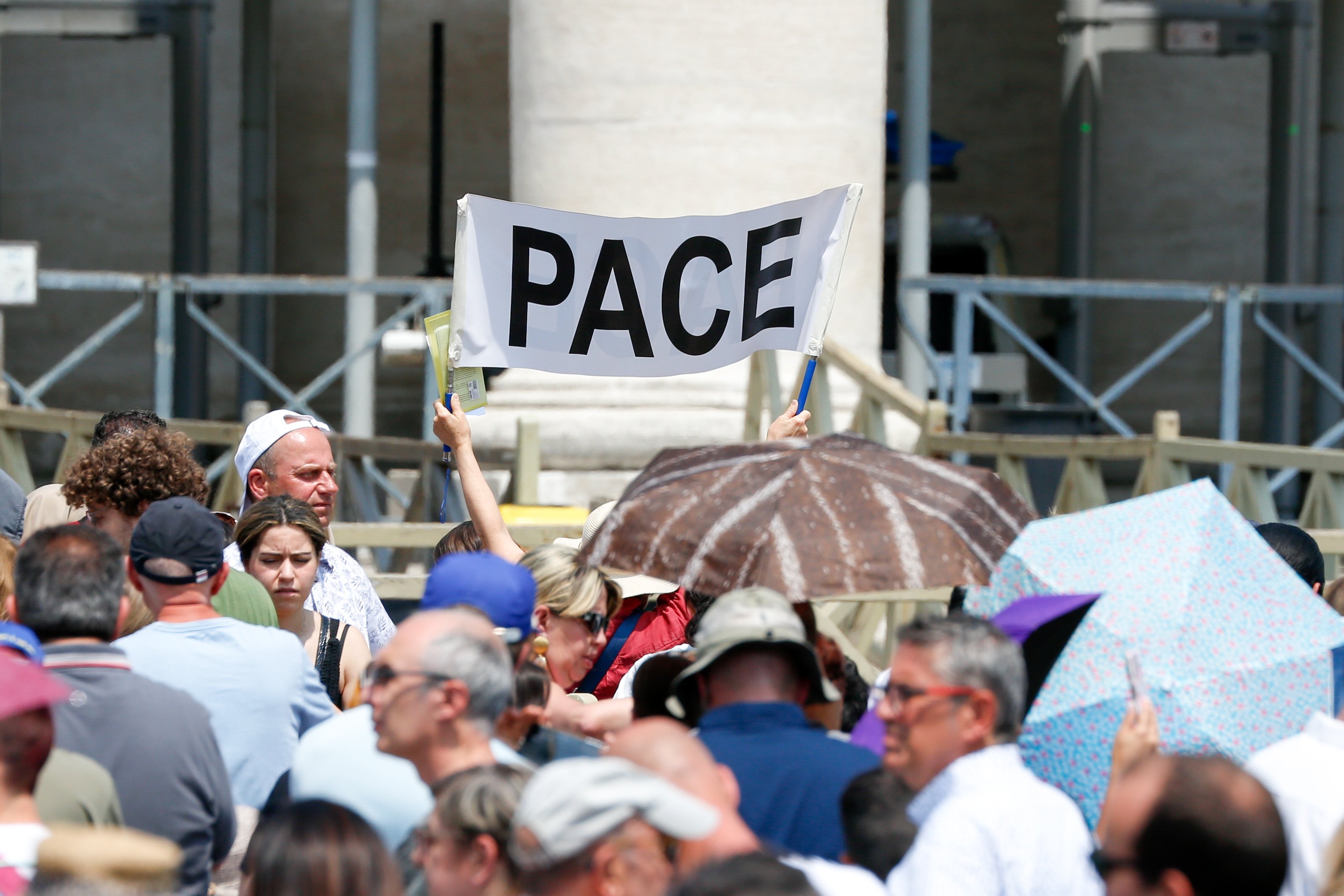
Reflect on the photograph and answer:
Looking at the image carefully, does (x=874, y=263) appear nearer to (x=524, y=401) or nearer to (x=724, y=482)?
(x=524, y=401)

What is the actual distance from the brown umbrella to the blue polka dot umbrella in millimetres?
178

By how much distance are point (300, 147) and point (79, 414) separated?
22.4ft

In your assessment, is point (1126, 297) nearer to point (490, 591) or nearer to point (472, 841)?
point (490, 591)

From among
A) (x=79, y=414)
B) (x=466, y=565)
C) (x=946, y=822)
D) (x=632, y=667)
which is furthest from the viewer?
(x=79, y=414)

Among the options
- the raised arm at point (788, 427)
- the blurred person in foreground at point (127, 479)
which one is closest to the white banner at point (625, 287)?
the raised arm at point (788, 427)

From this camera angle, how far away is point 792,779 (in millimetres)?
3414

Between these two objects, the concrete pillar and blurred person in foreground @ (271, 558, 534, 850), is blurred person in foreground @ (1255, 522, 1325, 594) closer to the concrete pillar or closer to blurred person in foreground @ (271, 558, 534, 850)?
blurred person in foreground @ (271, 558, 534, 850)

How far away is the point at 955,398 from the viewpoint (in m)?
10.2

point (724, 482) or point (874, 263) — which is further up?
point (874, 263)

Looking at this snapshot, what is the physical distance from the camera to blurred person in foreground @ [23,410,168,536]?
5.50 metres

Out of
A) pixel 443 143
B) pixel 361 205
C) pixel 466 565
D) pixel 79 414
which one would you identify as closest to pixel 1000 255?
pixel 443 143

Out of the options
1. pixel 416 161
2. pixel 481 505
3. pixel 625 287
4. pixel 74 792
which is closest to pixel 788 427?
pixel 481 505

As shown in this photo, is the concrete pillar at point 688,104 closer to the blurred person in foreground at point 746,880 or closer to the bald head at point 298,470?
the bald head at point 298,470

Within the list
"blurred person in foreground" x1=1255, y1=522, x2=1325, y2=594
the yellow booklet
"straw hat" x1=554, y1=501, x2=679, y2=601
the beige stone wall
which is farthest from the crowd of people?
the beige stone wall
